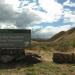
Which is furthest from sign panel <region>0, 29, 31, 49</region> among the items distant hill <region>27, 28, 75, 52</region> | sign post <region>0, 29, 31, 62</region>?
distant hill <region>27, 28, 75, 52</region>

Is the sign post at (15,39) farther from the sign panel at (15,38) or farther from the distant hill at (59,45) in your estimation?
the distant hill at (59,45)

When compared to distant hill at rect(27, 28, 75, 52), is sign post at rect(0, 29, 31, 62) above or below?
above

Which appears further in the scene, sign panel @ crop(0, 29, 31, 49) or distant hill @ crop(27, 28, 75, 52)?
distant hill @ crop(27, 28, 75, 52)

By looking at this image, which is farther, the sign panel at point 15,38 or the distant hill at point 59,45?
the distant hill at point 59,45

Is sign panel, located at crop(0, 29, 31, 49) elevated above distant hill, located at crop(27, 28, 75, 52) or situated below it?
above

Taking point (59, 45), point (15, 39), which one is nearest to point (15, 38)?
point (15, 39)

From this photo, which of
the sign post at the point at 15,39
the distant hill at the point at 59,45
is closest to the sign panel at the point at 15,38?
the sign post at the point at 15,39

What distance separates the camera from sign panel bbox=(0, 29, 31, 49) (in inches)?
811

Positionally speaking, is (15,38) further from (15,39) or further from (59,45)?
(59,45)

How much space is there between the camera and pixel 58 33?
62562 millimetres

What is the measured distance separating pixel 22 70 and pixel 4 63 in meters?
2.83

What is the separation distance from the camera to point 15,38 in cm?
2077

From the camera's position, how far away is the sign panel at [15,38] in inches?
811

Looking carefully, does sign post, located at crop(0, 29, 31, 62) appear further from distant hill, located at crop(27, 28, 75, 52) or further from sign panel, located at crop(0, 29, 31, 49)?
distant hill, located at crop(27, 28, 75, 52)
